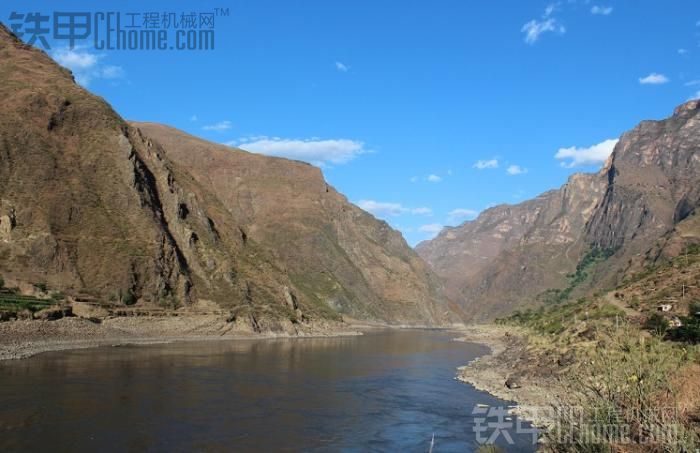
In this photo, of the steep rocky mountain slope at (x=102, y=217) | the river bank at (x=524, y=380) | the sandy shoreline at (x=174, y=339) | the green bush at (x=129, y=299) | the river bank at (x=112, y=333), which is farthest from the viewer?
the green bush at (x=129, y=299)

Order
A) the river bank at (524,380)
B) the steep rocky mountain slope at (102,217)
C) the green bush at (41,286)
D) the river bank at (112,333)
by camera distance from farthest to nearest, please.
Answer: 1. the steep rocky mountain slope at (102,217)
2. the green bush at (41,286)
3. the river bank at (112,333)
4. the river bank at (524,380)

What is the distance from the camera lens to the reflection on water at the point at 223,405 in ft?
89.9

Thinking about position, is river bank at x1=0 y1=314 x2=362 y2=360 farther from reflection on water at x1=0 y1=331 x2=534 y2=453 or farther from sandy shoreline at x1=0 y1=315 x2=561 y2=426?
reflection on water at x1=0 y1=331 x2=534 y2=453

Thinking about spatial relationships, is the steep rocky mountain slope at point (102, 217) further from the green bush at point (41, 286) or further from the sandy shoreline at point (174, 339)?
the sandy shoreline at point (174, 339)

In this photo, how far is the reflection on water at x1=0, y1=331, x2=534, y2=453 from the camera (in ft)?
89.9

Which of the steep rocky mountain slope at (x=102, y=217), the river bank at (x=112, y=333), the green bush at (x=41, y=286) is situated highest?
the steep rocky mountain slope at (x=102, y=217)

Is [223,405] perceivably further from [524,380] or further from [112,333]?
[112,333]

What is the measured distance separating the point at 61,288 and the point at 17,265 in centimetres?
Answer: 599

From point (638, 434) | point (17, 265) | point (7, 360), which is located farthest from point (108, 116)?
point (638, 434)

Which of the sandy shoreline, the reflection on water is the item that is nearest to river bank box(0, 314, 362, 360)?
the sandy shoreline

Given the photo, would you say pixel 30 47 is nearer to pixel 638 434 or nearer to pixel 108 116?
pixel 108 116

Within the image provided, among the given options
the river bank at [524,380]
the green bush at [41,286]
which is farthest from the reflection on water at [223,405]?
the green bush at [41,286]

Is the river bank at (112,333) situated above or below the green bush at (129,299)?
below

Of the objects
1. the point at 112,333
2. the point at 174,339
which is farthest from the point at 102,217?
the point at 112,333
